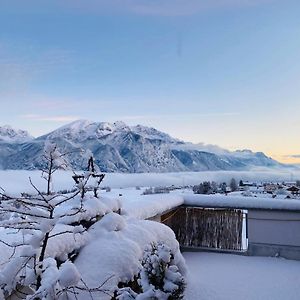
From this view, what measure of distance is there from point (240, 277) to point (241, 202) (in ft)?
7.58

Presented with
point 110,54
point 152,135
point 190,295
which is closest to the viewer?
point 190,295

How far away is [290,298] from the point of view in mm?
5418

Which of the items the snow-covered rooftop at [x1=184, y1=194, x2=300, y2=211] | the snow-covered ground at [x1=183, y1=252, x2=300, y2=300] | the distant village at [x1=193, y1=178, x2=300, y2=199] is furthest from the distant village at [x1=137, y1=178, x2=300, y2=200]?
the snow-covered ground at [x1=183, y1=252, x2=300, y2=300]

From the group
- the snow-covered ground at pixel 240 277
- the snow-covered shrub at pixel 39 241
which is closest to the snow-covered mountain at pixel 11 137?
the snow-covered ground at pixel 240 277

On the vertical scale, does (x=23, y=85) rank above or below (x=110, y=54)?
below

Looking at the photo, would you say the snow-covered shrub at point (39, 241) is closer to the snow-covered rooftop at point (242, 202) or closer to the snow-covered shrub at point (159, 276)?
the snow-covered shrub at point (159, 276)

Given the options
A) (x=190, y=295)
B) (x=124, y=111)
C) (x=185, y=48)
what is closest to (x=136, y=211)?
(x=190, y=295)

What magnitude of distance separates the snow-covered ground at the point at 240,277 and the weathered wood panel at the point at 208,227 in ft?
1.03

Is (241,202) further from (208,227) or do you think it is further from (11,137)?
(11,137)

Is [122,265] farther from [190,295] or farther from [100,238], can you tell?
[190,295]

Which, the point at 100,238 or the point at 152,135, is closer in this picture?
the point at 100,238

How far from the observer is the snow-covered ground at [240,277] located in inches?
217

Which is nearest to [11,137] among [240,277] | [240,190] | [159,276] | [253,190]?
[240,190]

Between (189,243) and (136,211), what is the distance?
2885 millimetres
